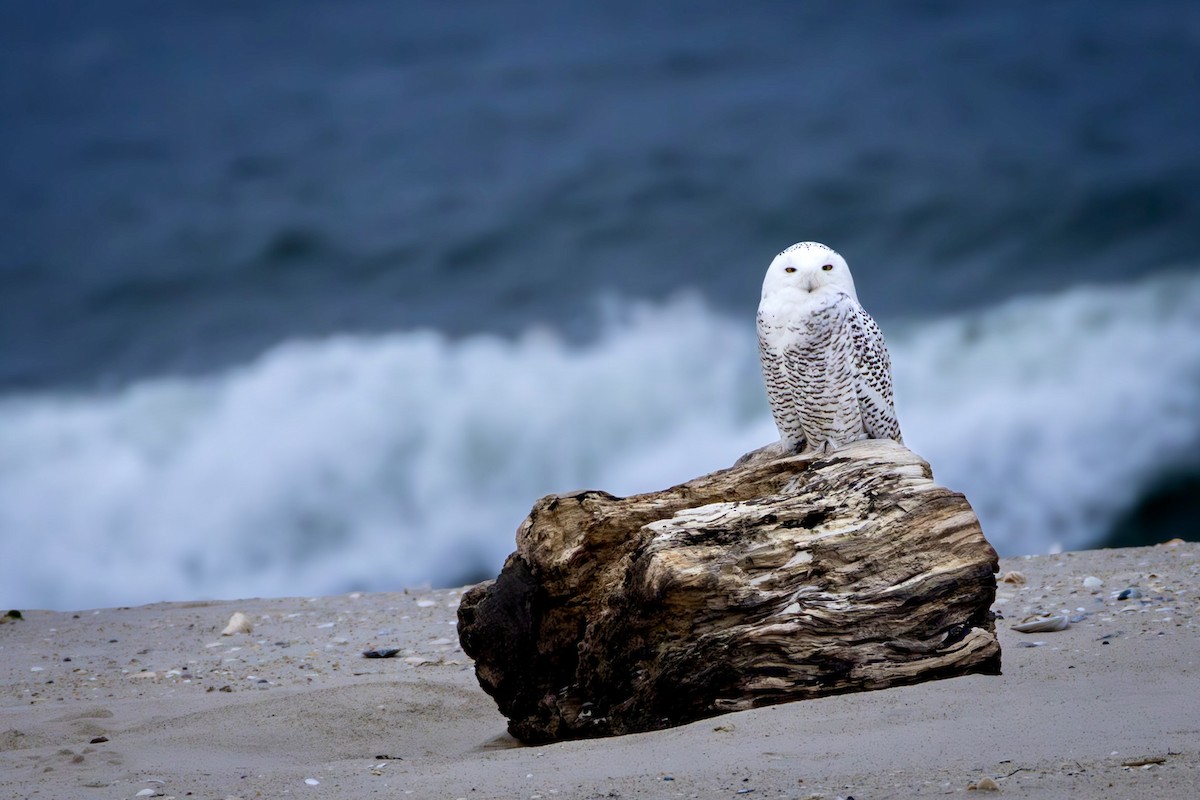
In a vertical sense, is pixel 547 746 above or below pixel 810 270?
below

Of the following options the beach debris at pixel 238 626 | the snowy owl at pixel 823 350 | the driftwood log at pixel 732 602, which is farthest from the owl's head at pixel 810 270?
A: the beach debris at pixel 238 626

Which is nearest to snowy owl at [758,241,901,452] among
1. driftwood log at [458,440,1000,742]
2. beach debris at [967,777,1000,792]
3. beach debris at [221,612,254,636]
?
driftwood log at [458,440,1000,742]

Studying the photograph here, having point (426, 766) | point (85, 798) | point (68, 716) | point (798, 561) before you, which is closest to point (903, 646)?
point (798, 561)

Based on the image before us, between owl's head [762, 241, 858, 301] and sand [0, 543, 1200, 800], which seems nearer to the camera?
sand [0, 543, 1200, 800]

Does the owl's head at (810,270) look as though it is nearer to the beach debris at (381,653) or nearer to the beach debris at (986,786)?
the beach debris at (986,786)

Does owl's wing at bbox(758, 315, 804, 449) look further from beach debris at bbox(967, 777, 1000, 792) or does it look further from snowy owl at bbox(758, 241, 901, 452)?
beach debris at bbox(967, 777, 1000, 792)

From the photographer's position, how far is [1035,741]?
12.7ft

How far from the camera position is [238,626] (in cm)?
775

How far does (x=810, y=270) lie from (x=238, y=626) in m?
4.47

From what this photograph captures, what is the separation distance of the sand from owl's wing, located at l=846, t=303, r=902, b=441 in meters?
1.21

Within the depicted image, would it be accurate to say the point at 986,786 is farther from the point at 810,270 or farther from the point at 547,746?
the point at 810,270

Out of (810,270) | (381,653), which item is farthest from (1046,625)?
(381,653)

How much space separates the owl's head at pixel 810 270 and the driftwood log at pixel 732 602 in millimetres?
873

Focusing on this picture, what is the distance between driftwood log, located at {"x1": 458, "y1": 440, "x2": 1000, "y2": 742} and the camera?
464 cm
